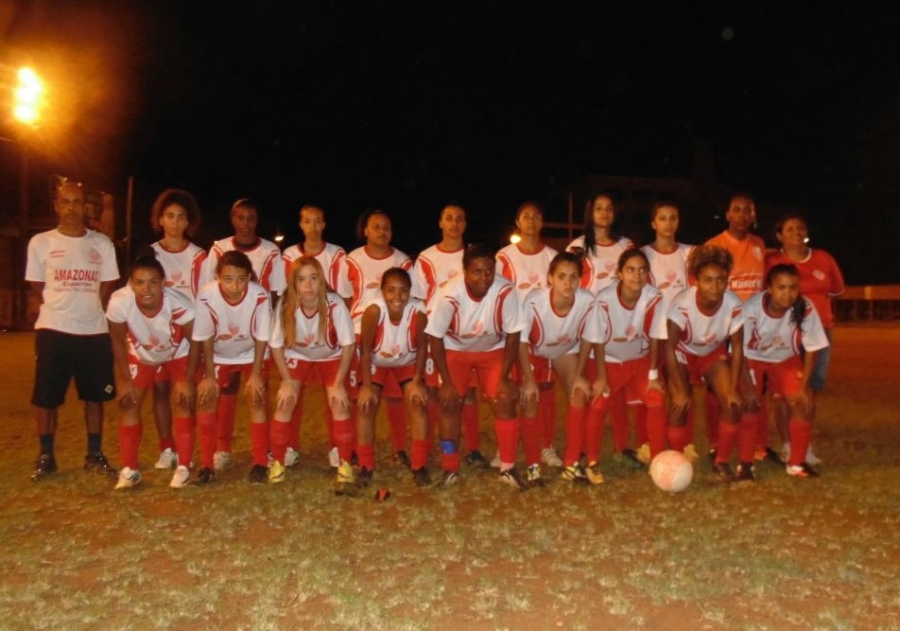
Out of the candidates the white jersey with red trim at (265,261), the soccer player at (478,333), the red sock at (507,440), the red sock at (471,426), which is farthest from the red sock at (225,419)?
the red sock at (507,440)

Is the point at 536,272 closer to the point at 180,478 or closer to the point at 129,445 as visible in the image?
the point at 180,478

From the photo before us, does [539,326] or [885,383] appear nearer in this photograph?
[539,326]

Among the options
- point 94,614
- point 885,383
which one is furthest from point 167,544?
point 885,383

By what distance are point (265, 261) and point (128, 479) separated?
2101 mm

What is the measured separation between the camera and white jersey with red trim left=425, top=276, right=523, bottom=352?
18.4 ft

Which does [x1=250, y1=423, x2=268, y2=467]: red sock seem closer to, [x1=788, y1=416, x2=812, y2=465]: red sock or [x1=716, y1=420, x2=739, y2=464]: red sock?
[x1=716, y1=420, x2=739, y2=464]: red sock

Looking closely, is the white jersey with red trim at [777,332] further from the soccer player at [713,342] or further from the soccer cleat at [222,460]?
the soccer cleat at [222,460]

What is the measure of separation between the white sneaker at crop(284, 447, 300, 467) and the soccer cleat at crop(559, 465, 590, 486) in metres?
2.09

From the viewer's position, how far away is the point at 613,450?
6621mm

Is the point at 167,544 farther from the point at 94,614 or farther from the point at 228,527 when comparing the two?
the point at 94,614

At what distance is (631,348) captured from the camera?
5.96 meters

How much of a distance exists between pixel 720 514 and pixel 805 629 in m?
1.58

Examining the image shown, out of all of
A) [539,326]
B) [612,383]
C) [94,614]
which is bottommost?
[94,614]

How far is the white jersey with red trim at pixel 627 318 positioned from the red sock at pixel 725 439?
2.59 feet
